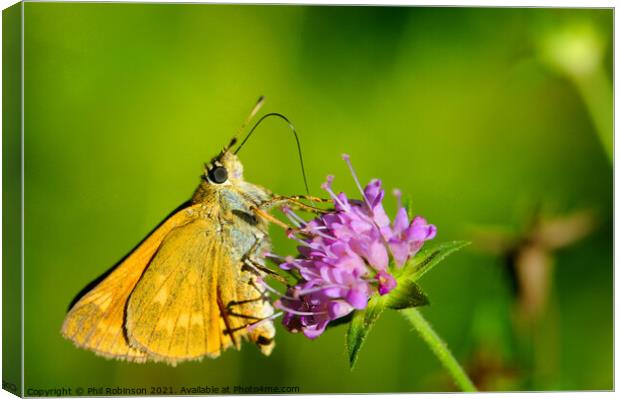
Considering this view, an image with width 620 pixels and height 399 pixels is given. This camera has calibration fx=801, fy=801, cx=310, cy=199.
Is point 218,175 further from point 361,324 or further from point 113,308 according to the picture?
point 361,324

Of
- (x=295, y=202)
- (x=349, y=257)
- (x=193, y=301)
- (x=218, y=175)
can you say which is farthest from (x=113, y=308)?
(x=349, y=257)

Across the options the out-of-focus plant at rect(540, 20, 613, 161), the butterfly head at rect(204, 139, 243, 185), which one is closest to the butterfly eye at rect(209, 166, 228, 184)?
the butterfly head at rect(204, 139, 243, 185)

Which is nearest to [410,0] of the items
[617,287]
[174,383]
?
[617,287]

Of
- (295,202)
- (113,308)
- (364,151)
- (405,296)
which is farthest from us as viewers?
(364,151)

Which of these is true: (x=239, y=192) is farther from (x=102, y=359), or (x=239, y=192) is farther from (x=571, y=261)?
(x=571, y=261)

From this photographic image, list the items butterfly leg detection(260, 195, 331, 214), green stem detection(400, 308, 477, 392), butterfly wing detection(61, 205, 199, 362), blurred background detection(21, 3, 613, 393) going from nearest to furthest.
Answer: green stem detection(400, 308, 477, 392) < butterfly leg detection(260, 195, 331, 214) < butterfly wing detection(61, 205, 199, 362) < blurred background detection(21, 3, 613, 393)

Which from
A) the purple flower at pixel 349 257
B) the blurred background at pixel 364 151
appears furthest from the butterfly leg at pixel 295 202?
the blurred background at pixel 364 151

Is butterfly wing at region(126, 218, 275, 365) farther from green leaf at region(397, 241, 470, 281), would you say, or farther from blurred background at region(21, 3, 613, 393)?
green leaf at region(397, 241, 470, 281)
